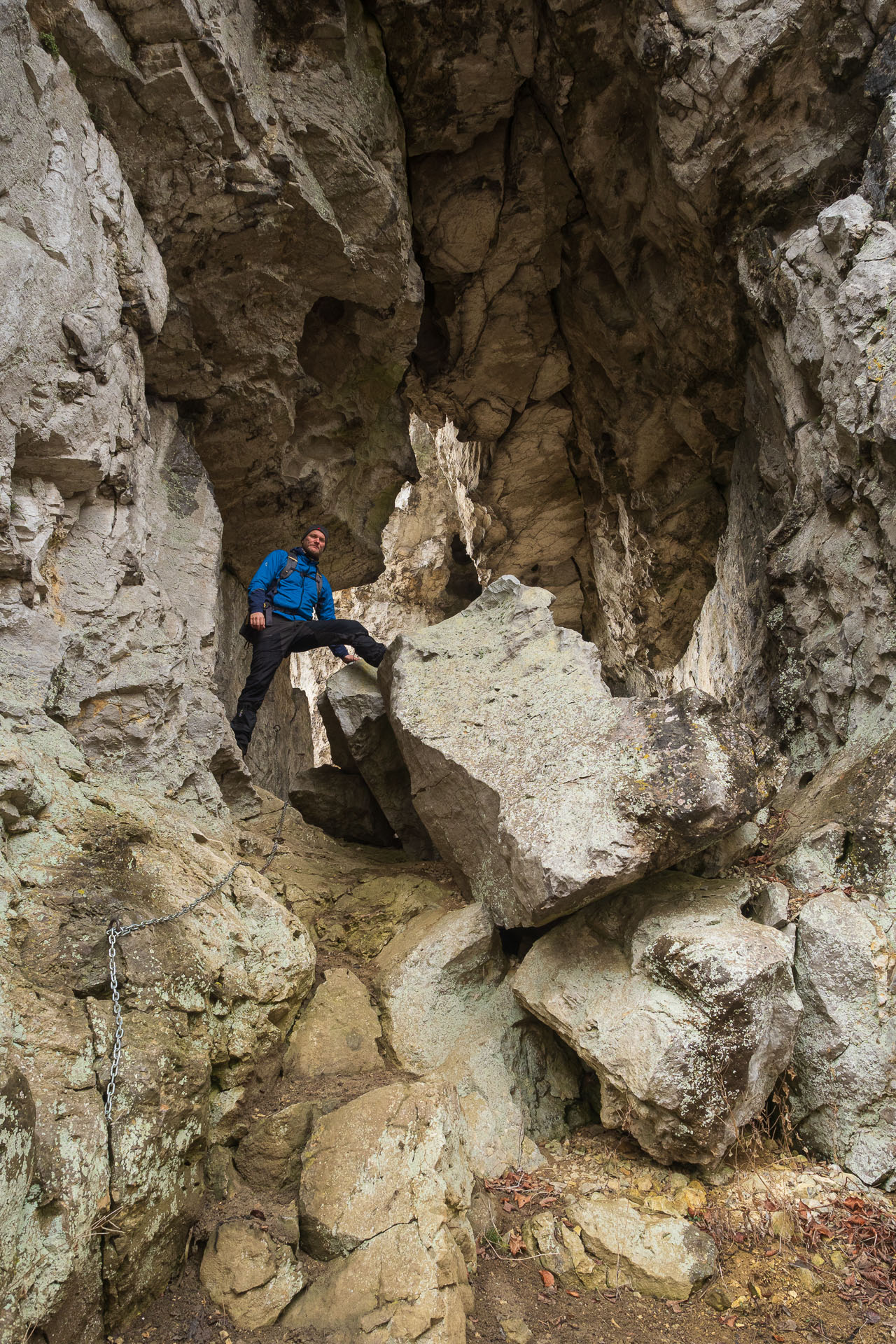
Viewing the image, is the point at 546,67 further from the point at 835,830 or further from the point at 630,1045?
the point at 630,1045

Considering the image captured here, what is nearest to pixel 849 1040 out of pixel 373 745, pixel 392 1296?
pixel 392 1296

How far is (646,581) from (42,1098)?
10.2 meters

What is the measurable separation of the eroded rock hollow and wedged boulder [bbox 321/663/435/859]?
48mm

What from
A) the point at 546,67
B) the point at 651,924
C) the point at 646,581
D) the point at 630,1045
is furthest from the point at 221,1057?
the point at 546,67

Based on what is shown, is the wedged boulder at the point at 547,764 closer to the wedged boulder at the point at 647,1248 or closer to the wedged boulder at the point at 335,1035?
the wedged boulder at the point at 335,1035

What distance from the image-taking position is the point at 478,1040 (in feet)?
17.5

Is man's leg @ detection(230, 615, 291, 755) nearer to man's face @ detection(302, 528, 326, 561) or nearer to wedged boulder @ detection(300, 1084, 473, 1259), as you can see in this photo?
man's face @ detection(302, 528, 326, 561)

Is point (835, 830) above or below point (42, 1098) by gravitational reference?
above

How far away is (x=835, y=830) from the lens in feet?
18.0

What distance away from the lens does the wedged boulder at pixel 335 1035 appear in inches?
197

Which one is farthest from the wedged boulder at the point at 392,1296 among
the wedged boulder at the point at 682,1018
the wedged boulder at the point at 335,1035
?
the wedged boulder at the point at 682,1018

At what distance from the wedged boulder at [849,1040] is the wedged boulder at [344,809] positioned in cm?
444

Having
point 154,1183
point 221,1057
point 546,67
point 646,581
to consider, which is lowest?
point 154,1183

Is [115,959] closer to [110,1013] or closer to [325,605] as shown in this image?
[110,1013]
